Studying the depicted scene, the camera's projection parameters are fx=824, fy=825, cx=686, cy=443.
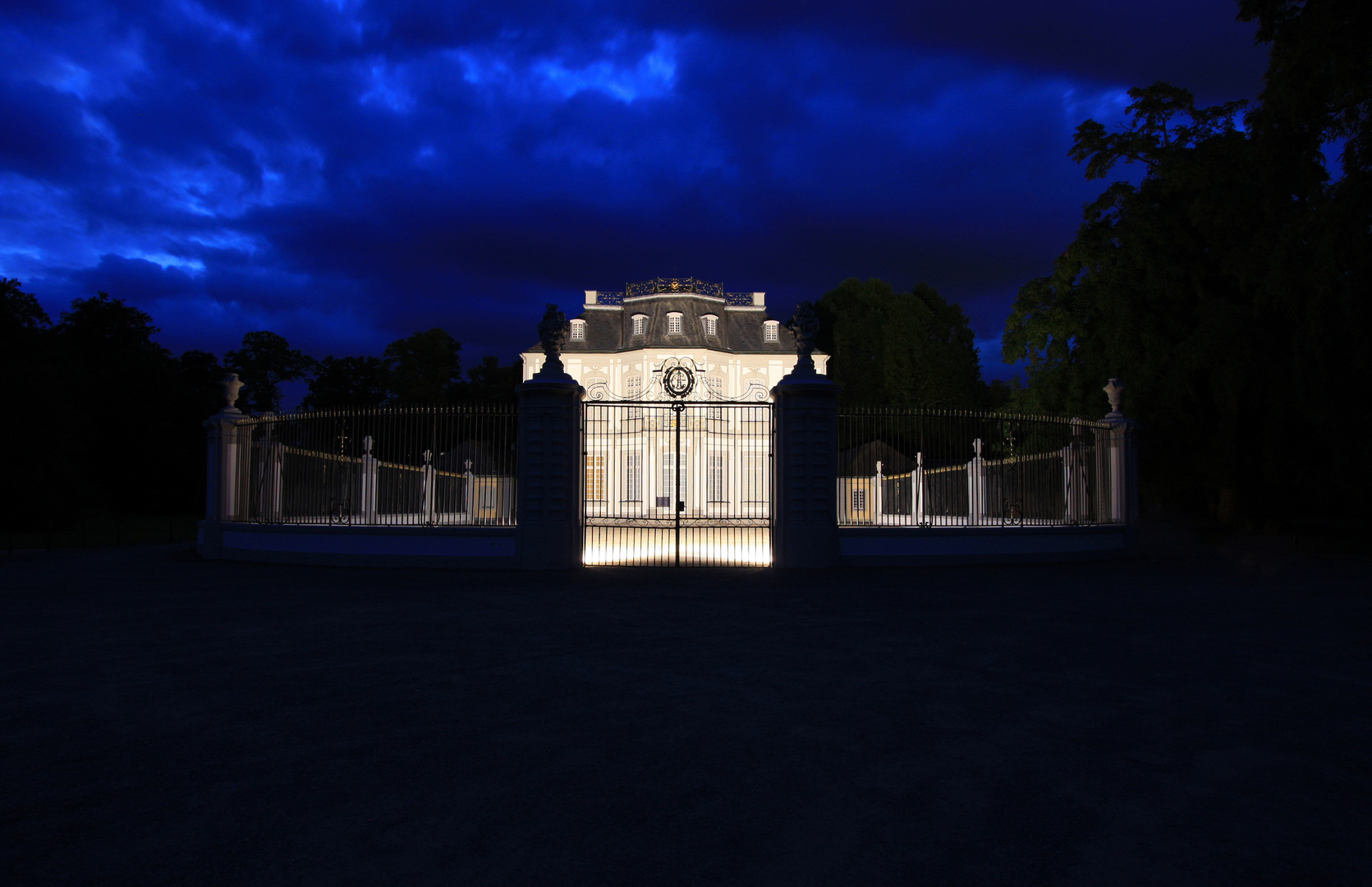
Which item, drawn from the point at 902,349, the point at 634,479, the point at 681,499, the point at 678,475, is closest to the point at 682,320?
the point at 902,349

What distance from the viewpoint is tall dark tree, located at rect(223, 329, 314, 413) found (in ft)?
191

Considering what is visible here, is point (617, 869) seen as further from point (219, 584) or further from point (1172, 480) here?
point (1172, 480)

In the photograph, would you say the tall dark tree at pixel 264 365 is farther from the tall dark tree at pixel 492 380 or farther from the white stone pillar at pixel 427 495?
the white stone pillar at pixel 427 495

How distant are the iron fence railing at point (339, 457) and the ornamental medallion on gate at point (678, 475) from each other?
1744 mm

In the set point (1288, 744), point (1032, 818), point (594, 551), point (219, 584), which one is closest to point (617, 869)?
point (1032, 818)

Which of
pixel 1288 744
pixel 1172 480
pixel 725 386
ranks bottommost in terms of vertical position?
pixel 1288 744

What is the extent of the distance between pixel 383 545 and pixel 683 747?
1108cm

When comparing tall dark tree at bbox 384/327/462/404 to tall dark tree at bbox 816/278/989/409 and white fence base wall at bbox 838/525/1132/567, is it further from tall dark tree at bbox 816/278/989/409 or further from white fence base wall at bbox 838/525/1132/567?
white fence base wall at bbox 838/525/1132/567

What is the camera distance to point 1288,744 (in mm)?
4469

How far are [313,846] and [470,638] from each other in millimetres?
4242

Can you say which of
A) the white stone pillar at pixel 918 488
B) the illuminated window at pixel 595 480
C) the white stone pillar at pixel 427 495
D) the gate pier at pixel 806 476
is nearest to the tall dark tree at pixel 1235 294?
the white stone pillar at pixel 918 488

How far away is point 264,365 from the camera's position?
5919 centimetres

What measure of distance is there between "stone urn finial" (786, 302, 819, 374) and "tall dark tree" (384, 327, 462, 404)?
40.6 metres

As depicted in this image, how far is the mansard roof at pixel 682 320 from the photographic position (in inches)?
1770
